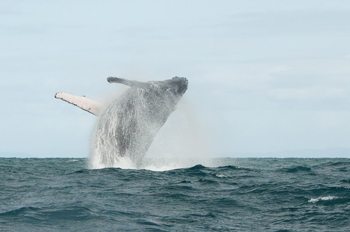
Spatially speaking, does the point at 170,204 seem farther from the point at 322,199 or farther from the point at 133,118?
the point at 133,118

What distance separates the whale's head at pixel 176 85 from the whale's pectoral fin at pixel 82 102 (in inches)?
106

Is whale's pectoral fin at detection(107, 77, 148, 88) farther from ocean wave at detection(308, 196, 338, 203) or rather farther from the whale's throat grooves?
ocean wave at detection(308, 196, 338, 203)

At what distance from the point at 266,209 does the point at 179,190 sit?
3.52 m

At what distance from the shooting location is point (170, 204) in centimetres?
1482

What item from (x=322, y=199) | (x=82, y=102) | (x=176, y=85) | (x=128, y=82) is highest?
(x=176, y=85)

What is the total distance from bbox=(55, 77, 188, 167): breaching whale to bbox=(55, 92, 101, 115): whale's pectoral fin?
0.06 metres

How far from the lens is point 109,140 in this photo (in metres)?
22.0

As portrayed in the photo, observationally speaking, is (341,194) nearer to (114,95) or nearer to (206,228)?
(206,228)

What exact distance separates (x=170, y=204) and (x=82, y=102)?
30.8 ft

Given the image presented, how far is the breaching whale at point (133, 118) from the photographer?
71.6 feet

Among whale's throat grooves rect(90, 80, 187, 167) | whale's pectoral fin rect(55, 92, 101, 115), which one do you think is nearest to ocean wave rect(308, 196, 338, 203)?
whale's throat grooves rect(90, 80, 187, 167)

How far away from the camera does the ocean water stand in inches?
484

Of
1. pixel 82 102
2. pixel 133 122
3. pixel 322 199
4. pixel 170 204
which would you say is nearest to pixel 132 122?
pixel 133 122

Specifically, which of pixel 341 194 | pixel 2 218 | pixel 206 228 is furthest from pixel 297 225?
pixel 2 218
